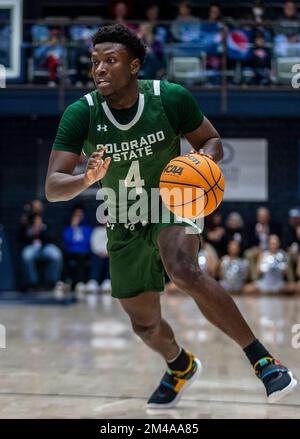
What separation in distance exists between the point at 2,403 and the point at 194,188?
6.53 feet

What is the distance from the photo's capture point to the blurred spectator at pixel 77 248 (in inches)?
641

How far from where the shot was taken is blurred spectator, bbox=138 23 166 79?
15.0 meters

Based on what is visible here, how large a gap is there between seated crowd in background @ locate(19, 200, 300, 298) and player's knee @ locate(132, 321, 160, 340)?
9.03 meters

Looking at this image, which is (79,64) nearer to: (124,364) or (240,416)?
(124,364)

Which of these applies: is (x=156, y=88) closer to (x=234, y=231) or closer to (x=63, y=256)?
(x=234, y=231)

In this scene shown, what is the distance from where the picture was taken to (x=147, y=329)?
5770 millimetres

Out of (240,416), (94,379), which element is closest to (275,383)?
(240,416)

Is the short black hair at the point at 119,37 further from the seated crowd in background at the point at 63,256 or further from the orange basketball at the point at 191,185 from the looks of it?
the seated crowd in background at the point at 63,256

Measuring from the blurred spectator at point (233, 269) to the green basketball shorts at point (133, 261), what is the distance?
9766mm
